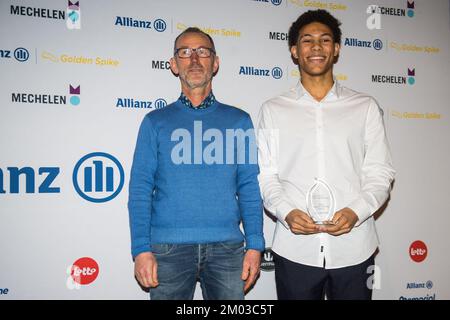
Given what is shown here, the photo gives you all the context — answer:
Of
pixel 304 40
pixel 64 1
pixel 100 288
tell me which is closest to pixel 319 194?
pixel 304 40

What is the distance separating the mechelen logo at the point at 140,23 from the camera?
2203 millimetres

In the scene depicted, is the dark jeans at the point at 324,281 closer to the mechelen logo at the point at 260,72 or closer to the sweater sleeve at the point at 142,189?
the sweater sleeve at the point at 142,189

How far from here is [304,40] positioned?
184 centimetres

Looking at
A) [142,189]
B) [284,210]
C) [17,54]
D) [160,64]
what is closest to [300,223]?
[284,210]

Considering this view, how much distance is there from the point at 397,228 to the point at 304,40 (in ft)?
5.23

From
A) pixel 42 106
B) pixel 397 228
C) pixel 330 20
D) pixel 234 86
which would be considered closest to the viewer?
pixel 330 20

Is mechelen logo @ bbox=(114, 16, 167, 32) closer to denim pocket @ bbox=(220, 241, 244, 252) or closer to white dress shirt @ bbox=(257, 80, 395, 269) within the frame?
white dress shirt @ bbox=(257, 80, 395, 269)

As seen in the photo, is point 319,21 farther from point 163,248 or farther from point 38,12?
point 38,12

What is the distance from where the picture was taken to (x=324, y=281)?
1681 mm

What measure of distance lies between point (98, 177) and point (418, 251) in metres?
2.33

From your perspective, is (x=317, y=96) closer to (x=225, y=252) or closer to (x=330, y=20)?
(x=330, y=20)

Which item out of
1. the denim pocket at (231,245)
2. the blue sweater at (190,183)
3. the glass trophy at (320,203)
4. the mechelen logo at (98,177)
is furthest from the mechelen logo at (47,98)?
the glass trophy at (320,203)

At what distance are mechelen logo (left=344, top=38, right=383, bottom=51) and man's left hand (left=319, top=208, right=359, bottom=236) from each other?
1462mm

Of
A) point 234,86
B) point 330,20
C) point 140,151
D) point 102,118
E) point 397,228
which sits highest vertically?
point 330,20
